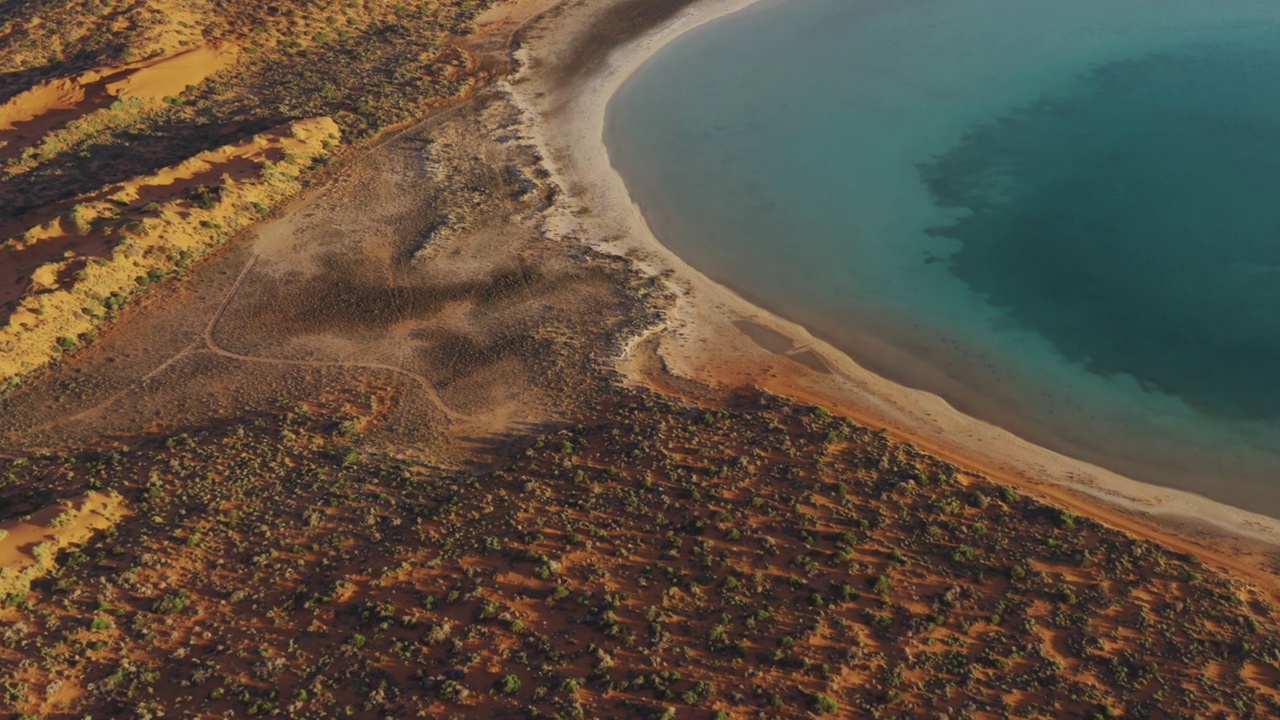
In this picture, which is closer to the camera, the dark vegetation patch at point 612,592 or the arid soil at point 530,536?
the dark vegetation patch at point 612,592

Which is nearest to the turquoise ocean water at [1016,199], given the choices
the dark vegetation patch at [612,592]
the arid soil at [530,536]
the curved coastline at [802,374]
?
the curved coastline at [802,374]

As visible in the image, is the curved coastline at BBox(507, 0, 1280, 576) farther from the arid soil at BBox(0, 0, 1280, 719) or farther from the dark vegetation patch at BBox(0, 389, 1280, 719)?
the dark vegetation patch at BBox(0, 389, 1280, 719)

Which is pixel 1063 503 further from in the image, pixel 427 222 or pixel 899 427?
pixel 427 222

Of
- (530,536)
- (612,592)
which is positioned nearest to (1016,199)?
(612,592)

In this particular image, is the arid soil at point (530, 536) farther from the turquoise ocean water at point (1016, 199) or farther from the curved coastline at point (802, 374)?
the turquoise ocean water at point (1016, 199)

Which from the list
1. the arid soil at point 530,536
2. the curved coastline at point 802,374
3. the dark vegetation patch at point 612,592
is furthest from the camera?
the curved coastline at point 802,374

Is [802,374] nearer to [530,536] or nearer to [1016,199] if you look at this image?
[530,536]

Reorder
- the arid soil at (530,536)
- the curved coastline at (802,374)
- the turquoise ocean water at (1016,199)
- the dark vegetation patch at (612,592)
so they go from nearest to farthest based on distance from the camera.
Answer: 1. the dark vegetation patch at (612,592)
2. the arid soil at (530,536)
3. the curved coastline at (802,374)
4. the turquoise ocean water at (1016,199)

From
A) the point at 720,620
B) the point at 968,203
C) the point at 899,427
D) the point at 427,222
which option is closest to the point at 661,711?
the point at 720,620
